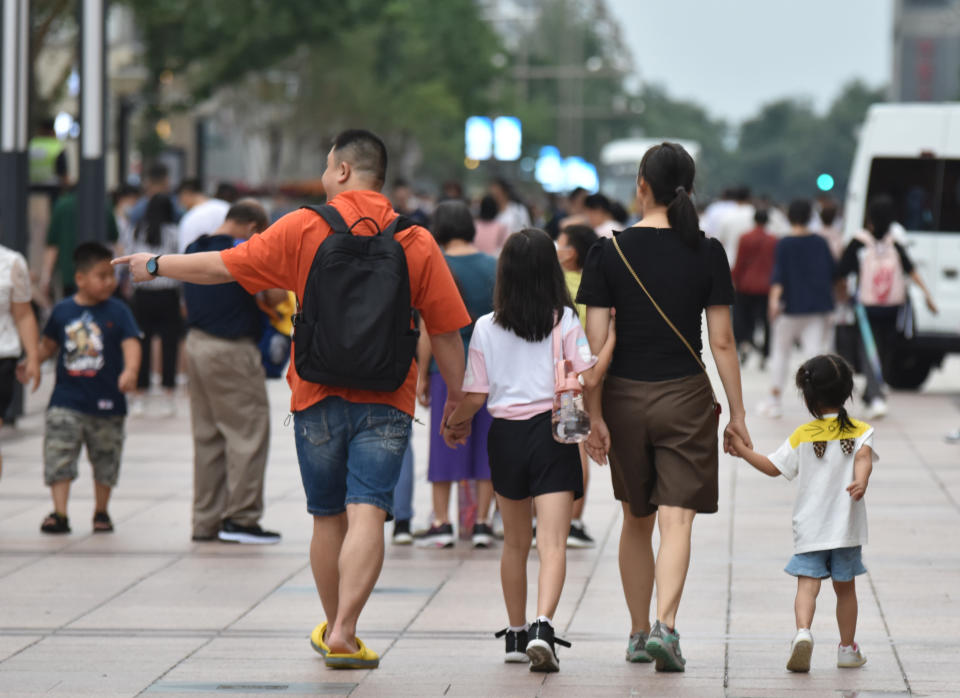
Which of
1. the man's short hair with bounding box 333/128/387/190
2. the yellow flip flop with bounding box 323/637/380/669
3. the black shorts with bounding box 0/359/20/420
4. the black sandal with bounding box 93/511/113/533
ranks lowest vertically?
the black sandal with bounding box 93/511/113/533

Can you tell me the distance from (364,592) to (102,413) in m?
3.64

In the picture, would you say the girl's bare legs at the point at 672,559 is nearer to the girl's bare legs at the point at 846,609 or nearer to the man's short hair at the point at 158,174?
the girl's bare legs at the point at 846,609

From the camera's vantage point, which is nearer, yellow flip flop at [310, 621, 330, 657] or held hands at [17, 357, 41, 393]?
yellow flip flop at [310, 621, 330, 657]

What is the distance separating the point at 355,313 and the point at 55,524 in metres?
4.01

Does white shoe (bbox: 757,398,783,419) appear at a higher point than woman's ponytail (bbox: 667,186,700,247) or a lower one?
lower

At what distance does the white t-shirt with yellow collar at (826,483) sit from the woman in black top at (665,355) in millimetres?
215

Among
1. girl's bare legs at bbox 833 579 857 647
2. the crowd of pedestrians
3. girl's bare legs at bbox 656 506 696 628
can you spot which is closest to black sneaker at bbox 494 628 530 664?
the crowd of pedestrians

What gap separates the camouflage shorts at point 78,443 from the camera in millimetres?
9344

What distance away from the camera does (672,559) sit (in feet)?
20.3

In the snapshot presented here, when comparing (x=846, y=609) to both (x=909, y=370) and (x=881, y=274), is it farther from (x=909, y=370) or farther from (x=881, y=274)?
(x=909, y=370)

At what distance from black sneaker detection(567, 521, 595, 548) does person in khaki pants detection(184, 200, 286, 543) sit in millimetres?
1522

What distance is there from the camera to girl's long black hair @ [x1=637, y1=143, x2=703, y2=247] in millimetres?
6246

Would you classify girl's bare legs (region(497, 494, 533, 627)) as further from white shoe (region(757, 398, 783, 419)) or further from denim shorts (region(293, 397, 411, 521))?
white shoe (region(757, 398, 783, 419))

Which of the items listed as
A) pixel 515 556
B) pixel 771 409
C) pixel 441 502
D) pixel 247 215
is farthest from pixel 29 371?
pixel 771 409
